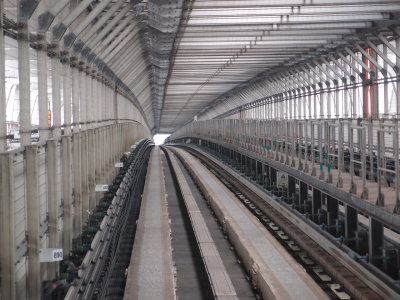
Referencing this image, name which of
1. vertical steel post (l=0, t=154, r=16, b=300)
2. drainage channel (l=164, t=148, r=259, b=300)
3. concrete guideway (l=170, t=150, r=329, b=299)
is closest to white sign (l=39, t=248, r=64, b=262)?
vertical steel post (l=0, t=154, r=16, b=300)

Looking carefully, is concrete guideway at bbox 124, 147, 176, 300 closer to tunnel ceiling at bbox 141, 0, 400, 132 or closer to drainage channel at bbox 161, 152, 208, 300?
drainage channel at bbox 161, 152, 208, 300

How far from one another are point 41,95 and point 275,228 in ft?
27.2

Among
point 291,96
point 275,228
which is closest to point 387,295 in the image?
point 275,228

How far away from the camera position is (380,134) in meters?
8.89

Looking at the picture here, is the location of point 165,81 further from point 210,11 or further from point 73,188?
point 73,188

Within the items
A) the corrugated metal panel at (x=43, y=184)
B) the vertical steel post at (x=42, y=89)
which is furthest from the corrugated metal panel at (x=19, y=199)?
the vertical steel post at (x=42, y=89)

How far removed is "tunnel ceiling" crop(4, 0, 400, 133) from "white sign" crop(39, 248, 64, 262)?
347cm

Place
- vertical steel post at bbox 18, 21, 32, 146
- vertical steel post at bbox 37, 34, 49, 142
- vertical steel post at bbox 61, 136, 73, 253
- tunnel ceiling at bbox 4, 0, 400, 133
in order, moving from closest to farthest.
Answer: vertical steel post at bbox 18, 21, 32, 146
vertical steel post at bbox 37, 34, 49, 142
vertical steel post at bbox 61, 136, 73, 253
tunnel ceiling at bbox 4, 0, 400, 133

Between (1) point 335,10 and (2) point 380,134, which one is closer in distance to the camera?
(2) point 380,134

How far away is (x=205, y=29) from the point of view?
803 inches

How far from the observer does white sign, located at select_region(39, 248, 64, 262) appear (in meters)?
6.93

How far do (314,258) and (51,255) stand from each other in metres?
6.62

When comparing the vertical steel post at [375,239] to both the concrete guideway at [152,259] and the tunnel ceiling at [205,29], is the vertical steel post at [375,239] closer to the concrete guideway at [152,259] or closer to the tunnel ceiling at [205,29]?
the concrete guideway at [152,259]

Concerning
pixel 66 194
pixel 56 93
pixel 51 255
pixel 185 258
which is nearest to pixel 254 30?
pixel 185 258
